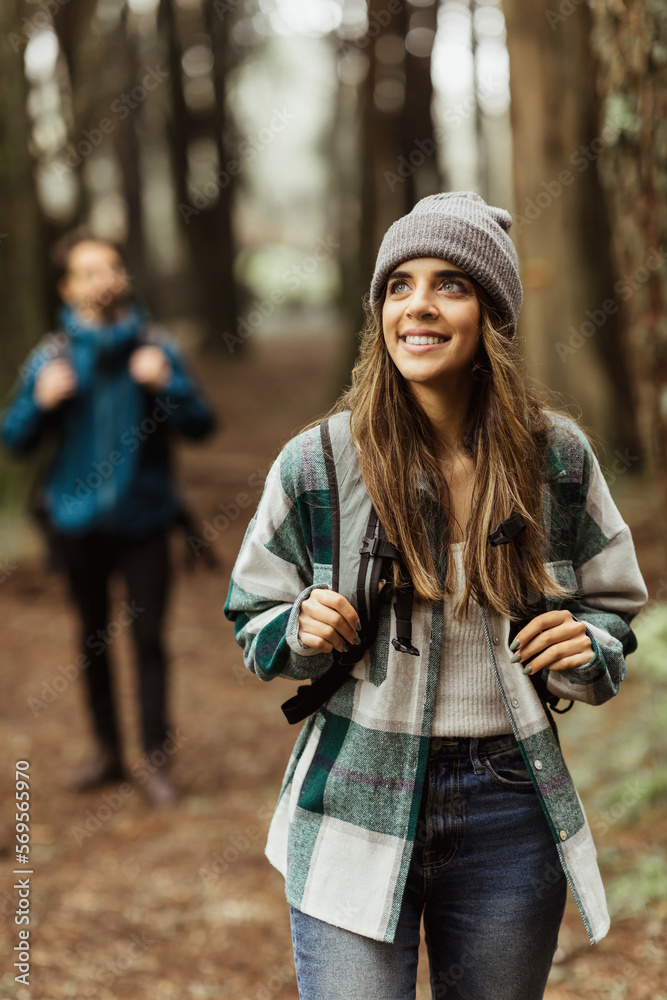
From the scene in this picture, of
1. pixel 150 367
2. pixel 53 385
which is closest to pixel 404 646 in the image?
pixel 150 367

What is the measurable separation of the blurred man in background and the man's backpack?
9.31 ft

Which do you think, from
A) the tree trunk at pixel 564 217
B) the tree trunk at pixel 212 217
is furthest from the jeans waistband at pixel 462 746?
the tree trunk at pixel 212 217

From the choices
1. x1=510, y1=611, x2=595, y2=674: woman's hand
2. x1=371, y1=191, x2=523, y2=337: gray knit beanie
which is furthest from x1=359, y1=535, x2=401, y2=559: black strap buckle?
x1=371, y1=191, x2=523, y2=337: gray knit beanie

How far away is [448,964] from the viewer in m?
2.02

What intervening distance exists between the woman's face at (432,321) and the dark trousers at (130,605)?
3.04 metres

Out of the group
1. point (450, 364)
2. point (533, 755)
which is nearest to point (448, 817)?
point (533, 755)

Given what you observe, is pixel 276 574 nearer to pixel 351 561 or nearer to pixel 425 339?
pixel 351 561

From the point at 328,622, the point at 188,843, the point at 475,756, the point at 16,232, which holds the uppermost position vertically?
the point at 16,232

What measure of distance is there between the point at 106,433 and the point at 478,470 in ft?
10.2

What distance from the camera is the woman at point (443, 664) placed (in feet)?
6.35

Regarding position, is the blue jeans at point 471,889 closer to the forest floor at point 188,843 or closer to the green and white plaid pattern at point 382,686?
the green and white plaid pattern at point 382,686

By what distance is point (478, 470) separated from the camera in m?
2.03

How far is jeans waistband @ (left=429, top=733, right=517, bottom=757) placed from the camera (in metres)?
1.97

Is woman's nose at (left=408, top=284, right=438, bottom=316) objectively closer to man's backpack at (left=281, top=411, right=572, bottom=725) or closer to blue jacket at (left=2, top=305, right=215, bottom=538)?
man's backpack at (left=281, top=411, right=572, bottom=725)
